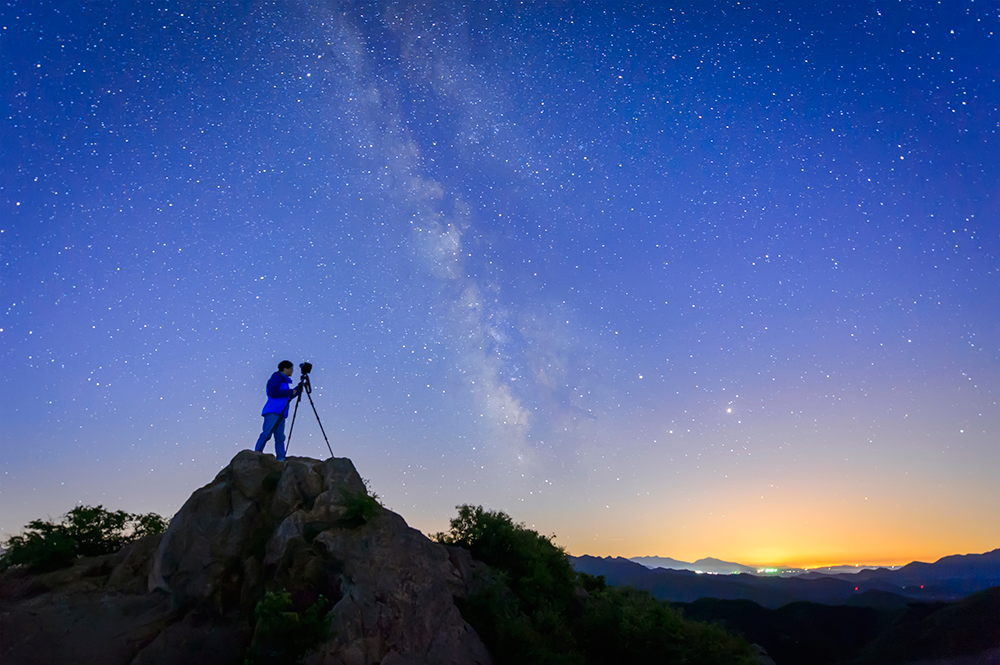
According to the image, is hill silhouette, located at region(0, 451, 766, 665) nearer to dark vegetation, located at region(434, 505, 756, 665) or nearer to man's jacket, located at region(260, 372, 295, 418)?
dark vegetation, located at region(434, 505, 756, 665)

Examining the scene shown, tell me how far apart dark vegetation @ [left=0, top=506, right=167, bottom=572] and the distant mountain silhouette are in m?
125

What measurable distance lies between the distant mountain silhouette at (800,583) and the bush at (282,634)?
128609 mm

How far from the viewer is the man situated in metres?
17.4

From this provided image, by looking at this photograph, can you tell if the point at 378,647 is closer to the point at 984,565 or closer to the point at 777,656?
the point at 777,656

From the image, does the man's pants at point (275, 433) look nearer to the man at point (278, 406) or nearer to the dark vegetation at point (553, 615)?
the man at point (278, 406)

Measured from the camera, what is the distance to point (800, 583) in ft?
508

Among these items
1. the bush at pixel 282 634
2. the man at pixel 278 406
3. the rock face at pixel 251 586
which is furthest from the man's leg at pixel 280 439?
the bush at pixel 282 634

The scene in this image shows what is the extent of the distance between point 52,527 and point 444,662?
14431 mm

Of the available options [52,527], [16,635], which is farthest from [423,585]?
[52,527]

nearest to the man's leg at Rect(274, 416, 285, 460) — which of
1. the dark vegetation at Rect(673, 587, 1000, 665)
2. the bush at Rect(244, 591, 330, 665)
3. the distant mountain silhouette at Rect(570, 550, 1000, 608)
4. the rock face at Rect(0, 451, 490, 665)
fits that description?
the rock face at Rect(0, 451, 490, 665)

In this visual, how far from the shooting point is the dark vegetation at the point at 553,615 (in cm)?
1488

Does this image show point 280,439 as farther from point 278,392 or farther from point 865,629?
point 865,629

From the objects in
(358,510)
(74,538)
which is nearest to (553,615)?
(358,510)

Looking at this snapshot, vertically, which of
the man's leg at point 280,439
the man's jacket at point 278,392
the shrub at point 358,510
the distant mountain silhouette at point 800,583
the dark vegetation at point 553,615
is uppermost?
the man's jacket at point 278,392
